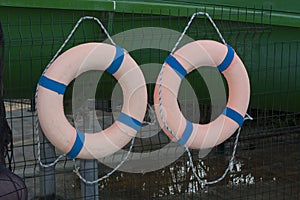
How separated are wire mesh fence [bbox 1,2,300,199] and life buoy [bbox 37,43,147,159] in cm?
43

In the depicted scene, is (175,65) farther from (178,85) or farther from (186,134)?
(186,134)

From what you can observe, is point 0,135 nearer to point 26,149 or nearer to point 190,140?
point 190,140

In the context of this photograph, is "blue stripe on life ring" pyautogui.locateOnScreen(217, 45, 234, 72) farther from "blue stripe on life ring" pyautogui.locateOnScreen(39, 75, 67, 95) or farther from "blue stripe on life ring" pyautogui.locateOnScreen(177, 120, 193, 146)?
"blue stripe on life ring" pyautogui.locateOnScreen(39, 75, 67, 95)

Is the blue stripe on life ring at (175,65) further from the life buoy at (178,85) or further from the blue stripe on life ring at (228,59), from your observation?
the blue stripe on life ring at (228,59)

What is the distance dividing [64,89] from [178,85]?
76cm

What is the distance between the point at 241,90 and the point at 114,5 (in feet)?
4.41

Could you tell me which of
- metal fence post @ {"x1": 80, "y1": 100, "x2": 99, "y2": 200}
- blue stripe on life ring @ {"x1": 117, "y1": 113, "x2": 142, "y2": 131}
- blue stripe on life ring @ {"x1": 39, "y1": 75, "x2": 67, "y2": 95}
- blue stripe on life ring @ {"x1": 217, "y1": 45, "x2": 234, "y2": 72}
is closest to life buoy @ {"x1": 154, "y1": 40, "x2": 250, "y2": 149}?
blue stripe on life ring @ {"x1": 217, "y1": 45, "x2": 234, "y2": 72}

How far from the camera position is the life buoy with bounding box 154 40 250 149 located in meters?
3.72

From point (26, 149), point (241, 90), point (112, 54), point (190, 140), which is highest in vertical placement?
point (112, 54)

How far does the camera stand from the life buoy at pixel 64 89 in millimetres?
3451

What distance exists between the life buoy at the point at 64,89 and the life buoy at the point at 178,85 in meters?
0.17

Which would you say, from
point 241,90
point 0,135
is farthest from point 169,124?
point 0,135

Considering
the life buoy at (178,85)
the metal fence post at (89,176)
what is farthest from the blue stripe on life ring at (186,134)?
the metal fence post at (89,176)

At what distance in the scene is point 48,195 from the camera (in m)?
5.32
